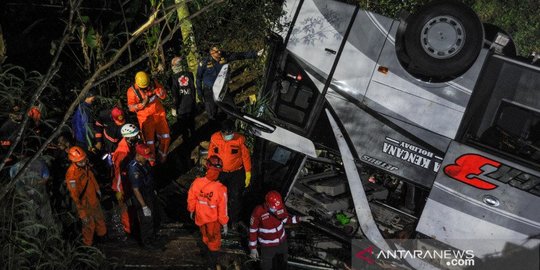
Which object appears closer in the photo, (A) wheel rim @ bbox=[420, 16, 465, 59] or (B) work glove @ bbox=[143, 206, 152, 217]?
(A) wheel rim @ bbox=[420, 16, 465, 59]

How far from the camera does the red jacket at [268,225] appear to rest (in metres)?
5.54

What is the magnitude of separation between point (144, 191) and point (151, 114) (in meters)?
1.88

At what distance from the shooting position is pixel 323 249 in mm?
6266

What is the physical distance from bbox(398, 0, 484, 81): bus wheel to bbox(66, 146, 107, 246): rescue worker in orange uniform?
13.4ft

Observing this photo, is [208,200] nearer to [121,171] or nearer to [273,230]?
[273,230]

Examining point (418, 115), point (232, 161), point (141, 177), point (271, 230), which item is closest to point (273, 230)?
point (271, 230)

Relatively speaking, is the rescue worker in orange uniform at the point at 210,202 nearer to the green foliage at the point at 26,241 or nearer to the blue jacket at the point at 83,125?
the green foliage at the point at 26,241

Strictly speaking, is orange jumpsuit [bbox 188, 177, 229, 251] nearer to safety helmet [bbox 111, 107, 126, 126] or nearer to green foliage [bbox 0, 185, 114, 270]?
green foliage [bbox 0, 185, 114, 270]

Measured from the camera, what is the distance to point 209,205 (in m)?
5.80

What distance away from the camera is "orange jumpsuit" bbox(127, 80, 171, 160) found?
292 inches

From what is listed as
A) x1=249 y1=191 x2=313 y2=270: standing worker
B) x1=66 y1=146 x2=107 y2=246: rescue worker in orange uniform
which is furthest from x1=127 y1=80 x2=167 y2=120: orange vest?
x1=249 y1=191 x2=313 y2=270: standing worker

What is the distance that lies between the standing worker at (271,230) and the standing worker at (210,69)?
327 centimetres

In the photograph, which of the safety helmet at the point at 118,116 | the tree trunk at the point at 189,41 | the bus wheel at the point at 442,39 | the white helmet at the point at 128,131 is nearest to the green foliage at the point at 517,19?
the tree trunk at the point at 189,41

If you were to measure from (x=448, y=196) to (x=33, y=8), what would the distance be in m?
8.75
